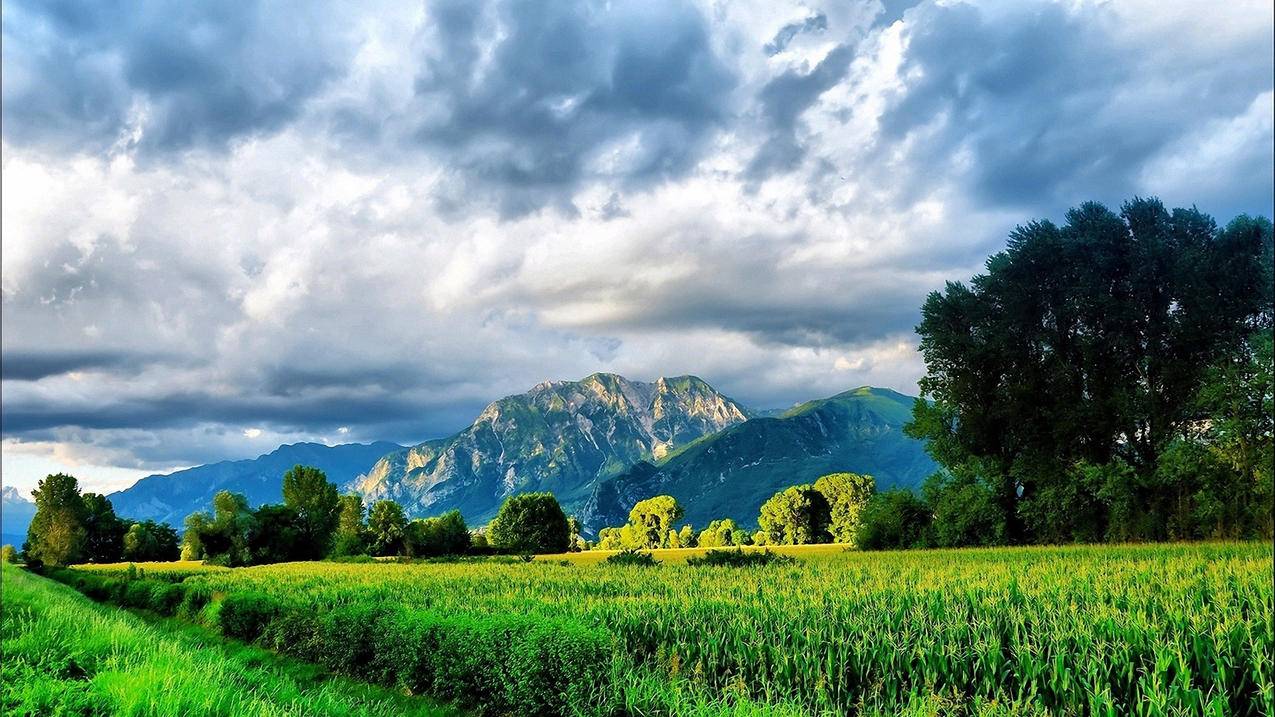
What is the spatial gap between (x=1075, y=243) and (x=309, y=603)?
44.3 m

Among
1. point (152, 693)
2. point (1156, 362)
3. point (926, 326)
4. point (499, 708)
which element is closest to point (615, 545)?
point (926, 326)

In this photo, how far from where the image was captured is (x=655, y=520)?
442 ft

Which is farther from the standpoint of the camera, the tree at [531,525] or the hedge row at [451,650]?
the tree at [531,525]

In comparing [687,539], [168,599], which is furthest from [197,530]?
[687,539]

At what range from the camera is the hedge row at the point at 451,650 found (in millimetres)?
12969

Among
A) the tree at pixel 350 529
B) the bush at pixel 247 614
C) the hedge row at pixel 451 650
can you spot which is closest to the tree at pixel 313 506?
the tree at pixel 350 529

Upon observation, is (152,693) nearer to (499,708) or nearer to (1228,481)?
(499,708)

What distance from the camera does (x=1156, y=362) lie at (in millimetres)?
38844

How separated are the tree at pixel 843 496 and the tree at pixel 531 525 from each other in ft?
126

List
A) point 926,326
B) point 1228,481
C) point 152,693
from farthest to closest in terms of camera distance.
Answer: point 926,326 → point 1228,481 → point 152,693

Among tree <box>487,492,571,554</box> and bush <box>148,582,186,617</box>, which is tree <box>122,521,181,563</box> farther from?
bush <box>148,582,186,617</box>

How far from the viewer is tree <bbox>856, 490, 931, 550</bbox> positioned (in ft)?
154

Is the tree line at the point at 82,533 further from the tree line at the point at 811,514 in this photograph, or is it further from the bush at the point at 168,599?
the tree line at the point at 811,514

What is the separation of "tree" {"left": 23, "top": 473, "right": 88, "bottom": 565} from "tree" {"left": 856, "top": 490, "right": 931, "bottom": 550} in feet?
310
